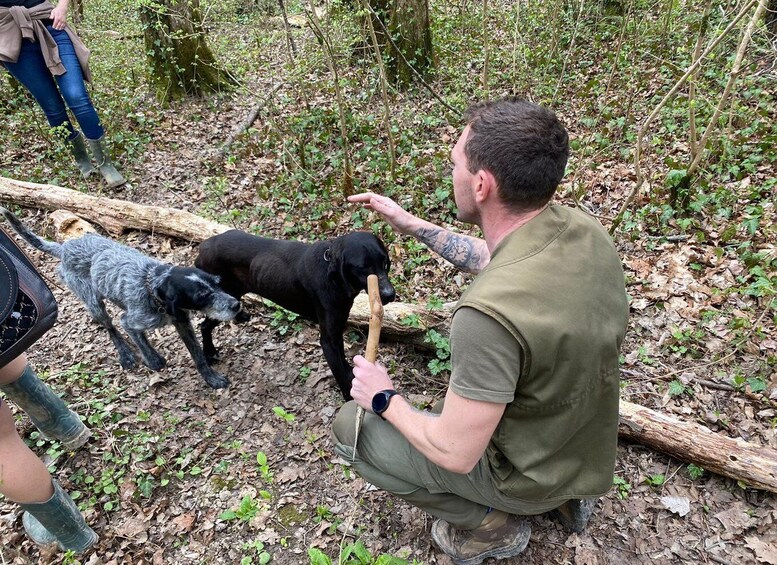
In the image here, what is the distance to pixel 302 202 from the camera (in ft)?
21.2

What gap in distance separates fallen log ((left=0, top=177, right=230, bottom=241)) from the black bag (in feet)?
10.7

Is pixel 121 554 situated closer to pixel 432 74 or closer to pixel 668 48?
pixel 432 74

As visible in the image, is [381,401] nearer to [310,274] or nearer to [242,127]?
[310,274]

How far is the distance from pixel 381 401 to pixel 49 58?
6.29 m

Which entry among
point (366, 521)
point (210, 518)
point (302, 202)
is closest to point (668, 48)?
point (302, 202)

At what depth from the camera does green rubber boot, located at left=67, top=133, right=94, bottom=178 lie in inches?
270

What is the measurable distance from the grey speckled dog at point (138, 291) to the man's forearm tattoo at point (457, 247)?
183 cm

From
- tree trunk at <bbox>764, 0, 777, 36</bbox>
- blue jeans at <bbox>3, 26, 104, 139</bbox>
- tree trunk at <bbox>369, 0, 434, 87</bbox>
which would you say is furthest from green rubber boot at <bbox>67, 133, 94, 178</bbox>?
tree trunk at <bbox>764, 0, 777, 36</bbox>

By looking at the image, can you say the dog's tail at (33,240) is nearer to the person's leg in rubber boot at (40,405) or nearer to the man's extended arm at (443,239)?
the person's leg in rubber boot at (40,405)

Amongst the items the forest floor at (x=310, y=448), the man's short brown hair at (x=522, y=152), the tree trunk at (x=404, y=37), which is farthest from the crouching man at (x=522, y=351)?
the tree trunk at (x=404, y=37)

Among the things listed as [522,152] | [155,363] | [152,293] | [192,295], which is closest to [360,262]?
[192,295]

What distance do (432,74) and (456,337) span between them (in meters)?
7.55

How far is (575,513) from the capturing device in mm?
3023

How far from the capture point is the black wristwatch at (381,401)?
2.44 meters
